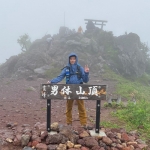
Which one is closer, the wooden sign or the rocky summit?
the wooden sign

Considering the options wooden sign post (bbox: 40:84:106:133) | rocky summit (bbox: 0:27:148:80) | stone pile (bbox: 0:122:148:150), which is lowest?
stone pile (bbox: 0:122:148:150)

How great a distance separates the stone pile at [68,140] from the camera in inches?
180

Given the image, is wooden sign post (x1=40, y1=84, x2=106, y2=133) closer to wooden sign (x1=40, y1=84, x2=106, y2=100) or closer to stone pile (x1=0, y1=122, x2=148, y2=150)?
wooden sign (x1=40, y1=84, x2=106, y2=100)

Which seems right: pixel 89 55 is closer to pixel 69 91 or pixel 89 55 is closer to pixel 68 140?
pixel 69 91

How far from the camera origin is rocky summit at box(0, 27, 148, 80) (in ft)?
84.6

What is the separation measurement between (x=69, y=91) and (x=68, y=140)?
114 cm

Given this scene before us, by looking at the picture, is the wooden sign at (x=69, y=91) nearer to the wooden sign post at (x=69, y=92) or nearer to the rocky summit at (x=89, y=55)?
the wooden sign post at (x=69, y=92)

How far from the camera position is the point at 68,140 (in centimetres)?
472

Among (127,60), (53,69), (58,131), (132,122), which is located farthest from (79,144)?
(127,60)

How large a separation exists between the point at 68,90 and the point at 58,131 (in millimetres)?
1049

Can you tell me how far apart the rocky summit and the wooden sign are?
18.6 m

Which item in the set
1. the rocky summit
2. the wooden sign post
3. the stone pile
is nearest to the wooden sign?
the wooden sign post

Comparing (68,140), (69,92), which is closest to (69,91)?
(69,92)

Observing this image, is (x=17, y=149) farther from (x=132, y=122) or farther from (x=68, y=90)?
(x=132, y=122)
